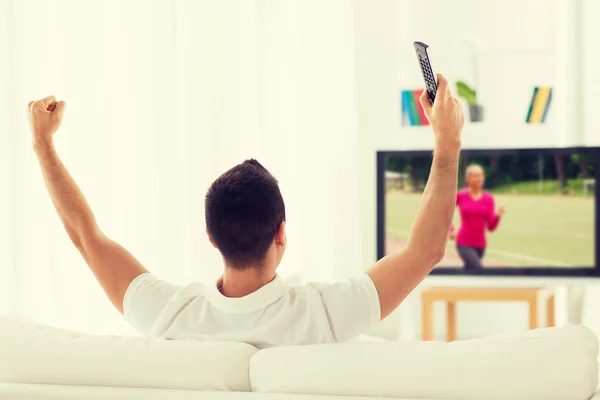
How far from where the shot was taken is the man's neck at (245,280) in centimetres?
148

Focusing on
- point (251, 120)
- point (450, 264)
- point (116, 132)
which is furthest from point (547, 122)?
point (116, 132)

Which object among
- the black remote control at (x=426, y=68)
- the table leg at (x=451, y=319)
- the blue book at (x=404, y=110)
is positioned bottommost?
the table leg at (x=451, y=319)

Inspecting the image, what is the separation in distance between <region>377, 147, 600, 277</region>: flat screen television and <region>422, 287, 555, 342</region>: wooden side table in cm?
16

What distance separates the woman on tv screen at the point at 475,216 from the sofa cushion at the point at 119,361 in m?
3.48

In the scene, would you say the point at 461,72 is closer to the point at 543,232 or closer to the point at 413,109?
the point at 413,109

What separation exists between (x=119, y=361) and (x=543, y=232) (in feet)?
12.2

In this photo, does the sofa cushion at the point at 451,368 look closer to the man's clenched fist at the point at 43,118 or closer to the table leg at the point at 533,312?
the man's clenched fist at the point at 43,118

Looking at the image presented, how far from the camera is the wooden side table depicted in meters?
4.43

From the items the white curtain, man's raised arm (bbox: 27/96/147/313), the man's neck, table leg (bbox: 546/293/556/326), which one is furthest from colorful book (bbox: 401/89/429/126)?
the man's neck

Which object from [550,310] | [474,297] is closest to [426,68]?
→ [474,297]

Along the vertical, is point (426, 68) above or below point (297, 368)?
above

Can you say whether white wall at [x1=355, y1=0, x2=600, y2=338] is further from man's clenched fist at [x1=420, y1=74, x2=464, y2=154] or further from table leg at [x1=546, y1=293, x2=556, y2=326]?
man's clenched fist at [x1=420, y1=74, x2=464, y2=154]

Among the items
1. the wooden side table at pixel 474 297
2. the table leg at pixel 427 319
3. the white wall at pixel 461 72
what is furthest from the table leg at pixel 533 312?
the white wall at pixel 461 72

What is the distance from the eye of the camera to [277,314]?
1.40 meters
